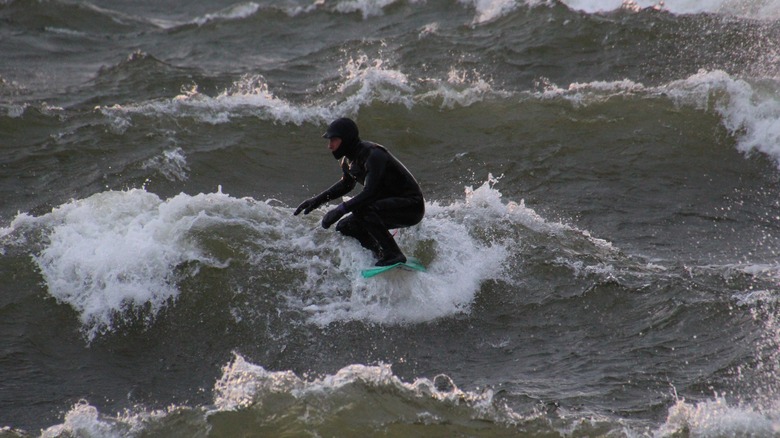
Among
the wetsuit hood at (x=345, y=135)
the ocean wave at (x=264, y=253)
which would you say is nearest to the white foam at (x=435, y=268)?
the ocean wave at (x=264, y=253)

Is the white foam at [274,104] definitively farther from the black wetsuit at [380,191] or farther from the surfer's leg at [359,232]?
the black wetsuit at [380,191]

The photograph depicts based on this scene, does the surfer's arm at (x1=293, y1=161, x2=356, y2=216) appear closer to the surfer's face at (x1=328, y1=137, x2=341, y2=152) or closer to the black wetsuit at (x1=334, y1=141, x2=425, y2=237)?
the black wetsuit at (x1=334, y1=141, x2=425, y2=237)

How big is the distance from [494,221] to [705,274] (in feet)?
7.28

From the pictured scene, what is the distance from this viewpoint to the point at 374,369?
6477mm

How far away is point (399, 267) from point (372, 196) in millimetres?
759

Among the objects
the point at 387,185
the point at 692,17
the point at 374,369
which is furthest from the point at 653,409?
the point at 692,17

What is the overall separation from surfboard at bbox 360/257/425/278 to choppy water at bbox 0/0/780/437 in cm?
14

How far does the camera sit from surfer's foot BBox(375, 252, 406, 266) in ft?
26.5

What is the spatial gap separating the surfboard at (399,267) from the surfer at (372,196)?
5 centimetres

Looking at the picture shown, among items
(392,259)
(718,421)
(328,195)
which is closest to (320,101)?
(328,195)

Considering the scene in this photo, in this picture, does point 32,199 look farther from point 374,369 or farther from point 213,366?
point 374,369

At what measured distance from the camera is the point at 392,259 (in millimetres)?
8094

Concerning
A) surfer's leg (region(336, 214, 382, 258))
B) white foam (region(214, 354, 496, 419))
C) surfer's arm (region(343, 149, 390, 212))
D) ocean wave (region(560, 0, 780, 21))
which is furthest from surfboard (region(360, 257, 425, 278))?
ocean wave (region(560, 0, 780, 21))

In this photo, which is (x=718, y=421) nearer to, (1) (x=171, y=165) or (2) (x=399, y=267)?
(2) (x=399, y=267)
